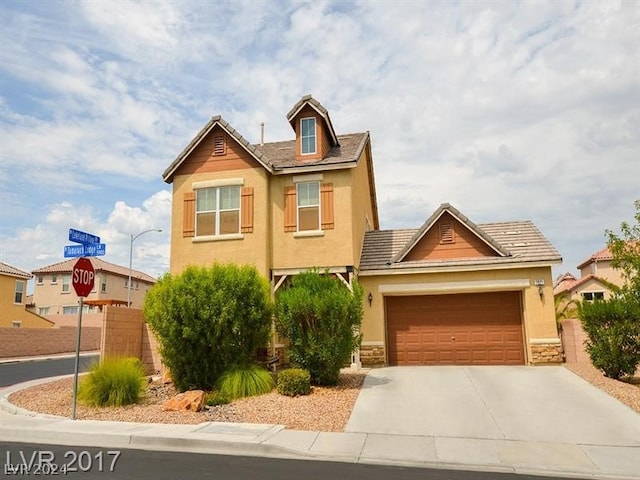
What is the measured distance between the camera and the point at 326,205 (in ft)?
55.5

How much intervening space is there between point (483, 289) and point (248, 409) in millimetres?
9126

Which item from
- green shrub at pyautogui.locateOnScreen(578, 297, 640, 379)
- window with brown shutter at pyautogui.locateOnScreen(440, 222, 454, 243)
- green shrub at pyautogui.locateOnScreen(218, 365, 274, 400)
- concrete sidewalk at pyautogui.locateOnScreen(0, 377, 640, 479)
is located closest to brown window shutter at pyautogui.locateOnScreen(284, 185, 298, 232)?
window with brown shutter at pyautogui.locateOnScreen(440, 222, 454, 243)

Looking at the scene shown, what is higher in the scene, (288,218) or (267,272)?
(288,218)

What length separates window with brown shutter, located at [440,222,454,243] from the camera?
17469mm

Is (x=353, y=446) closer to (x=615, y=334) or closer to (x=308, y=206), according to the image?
(x=615, y=334)

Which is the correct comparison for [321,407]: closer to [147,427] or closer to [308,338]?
[308,338]

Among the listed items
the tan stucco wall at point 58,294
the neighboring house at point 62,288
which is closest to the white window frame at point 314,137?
the tan stucco wall at point 58,294

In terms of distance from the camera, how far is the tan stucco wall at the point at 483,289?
15914mm

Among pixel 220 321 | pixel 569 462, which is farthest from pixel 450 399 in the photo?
pixel 220 321

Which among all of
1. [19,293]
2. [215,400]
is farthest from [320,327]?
[19,293]

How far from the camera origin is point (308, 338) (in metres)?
13.0

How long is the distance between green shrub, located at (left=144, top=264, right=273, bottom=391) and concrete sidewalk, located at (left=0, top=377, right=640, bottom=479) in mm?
3080

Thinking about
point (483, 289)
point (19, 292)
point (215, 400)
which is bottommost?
point (215, 400)

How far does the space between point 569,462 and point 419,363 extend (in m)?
9.07
